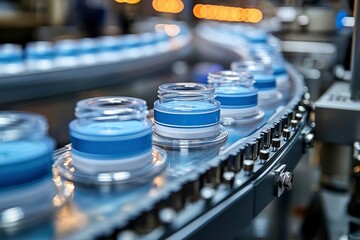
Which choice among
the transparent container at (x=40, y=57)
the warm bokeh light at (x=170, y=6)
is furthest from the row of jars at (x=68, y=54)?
the warm bokeh light at (x=170, y=6)

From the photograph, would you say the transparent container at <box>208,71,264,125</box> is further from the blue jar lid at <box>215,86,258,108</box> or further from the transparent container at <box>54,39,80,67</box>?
the transparent container at <box>54,39,80,67</box>

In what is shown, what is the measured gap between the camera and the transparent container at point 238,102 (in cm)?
112

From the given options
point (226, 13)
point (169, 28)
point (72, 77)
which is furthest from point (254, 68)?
point (226, 13)

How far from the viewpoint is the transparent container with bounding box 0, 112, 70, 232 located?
2.07ft

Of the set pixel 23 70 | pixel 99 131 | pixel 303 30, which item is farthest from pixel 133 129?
pixel 303 30

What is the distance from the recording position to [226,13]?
6656 mm

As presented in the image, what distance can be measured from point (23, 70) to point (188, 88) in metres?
1.25

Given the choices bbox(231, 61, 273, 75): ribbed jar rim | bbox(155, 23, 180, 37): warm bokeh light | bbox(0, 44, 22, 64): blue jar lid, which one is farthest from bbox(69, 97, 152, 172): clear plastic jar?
bbox(155, 23, 180, 37): warm bokeh light

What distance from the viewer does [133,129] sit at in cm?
77

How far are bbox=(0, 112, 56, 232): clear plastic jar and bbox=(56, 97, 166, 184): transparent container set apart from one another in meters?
0.06

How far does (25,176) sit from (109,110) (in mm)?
213

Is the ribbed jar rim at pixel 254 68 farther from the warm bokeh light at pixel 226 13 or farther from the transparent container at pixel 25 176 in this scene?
the warm bokeh light at pixel 226 13

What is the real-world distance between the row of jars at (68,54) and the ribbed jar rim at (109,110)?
51.3 inches

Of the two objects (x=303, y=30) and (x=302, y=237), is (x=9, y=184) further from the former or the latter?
(x=303, y=30)
